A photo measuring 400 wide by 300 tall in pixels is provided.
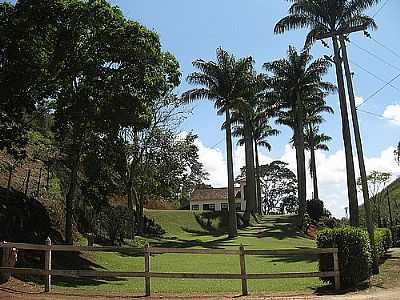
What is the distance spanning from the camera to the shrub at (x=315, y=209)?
5338 centimetres

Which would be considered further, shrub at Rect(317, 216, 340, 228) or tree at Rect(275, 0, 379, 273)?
shrub at Rect(317, 216, 340, 228)

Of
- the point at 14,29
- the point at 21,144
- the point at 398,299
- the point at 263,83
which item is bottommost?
the point at 398,299

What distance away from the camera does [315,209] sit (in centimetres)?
5366

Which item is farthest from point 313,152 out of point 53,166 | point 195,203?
point 53,166

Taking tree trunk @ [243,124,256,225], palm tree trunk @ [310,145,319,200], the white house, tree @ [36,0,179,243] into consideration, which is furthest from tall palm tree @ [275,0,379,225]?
the white house

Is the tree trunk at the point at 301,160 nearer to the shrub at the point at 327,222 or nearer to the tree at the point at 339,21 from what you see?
the shrub at the point at 327,222

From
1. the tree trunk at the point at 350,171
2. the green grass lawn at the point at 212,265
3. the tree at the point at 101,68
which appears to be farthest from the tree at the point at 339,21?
the tree at the point at 101,68

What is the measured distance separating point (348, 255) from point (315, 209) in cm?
4053

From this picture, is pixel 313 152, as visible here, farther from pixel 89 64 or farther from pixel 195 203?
pixel 89 64

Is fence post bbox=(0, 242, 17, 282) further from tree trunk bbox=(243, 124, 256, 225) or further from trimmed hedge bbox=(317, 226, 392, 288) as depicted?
tree trunk bbox=(243, 124, 256, 225)

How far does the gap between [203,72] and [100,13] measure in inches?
994

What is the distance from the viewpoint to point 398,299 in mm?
11578

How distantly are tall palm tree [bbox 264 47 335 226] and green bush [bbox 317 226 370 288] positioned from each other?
113ft

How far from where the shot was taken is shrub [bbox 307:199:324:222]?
53375 mm
